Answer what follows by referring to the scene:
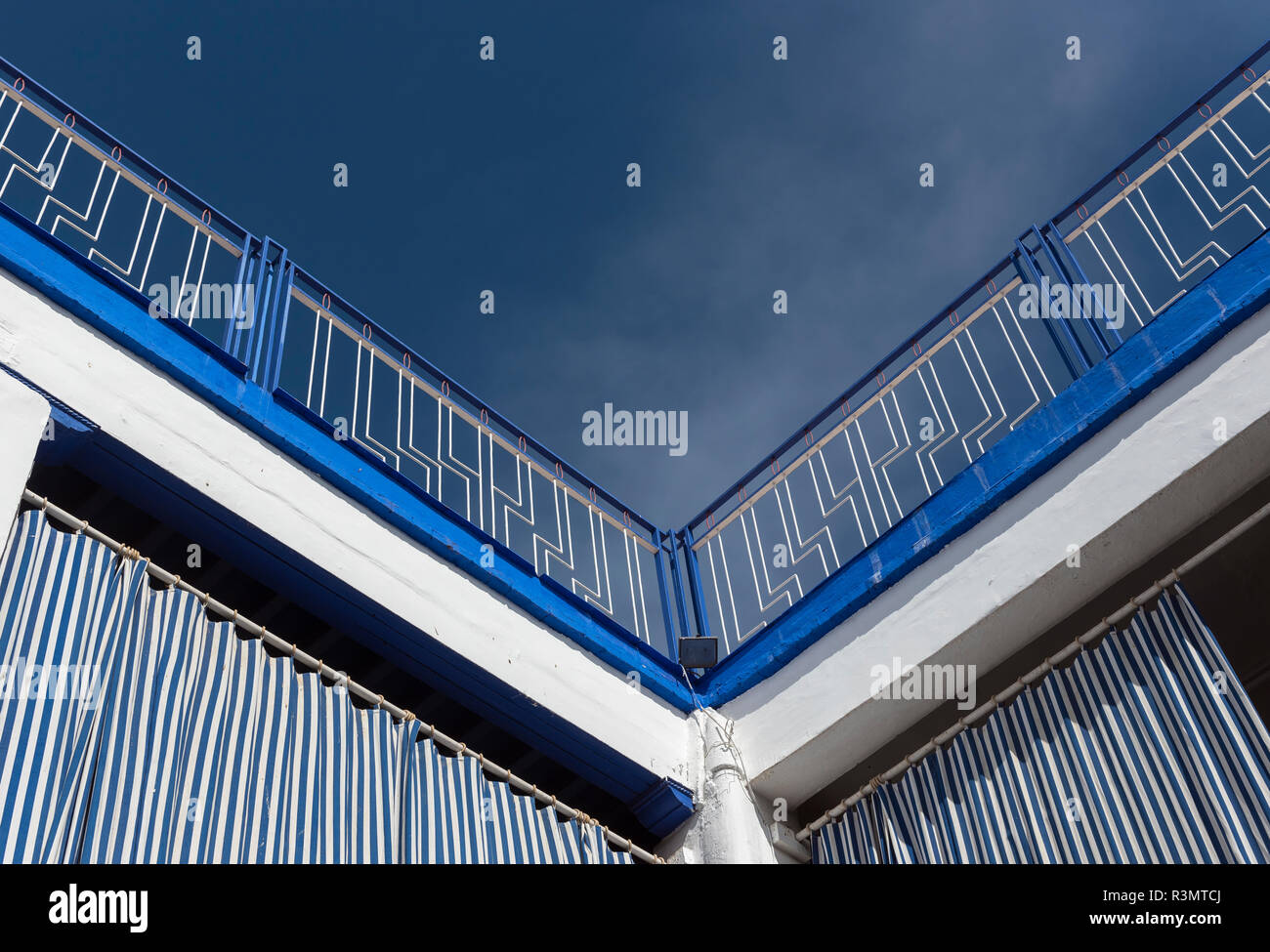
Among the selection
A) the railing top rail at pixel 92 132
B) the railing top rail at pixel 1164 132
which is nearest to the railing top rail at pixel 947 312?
the railing top rail at pixel 1164 132

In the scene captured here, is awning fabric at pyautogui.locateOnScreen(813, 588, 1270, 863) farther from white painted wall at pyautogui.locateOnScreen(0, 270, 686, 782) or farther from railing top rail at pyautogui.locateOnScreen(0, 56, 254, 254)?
railing top rail at pyautogui.locateOnScreen(0, 56, 254, 254)

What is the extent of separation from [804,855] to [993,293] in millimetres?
3785

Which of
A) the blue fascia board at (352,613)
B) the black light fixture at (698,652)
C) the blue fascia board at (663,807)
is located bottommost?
the blue fascia board at (663,807)

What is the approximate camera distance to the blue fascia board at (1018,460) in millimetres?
6945

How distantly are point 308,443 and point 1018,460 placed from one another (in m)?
4.06

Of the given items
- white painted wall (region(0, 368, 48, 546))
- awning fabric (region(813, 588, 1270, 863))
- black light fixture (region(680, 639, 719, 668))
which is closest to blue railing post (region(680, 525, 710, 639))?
black light fixture (region(680, 639, 719, 668))

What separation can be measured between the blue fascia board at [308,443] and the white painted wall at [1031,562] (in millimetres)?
934

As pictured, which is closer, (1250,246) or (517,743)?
(1250,246)

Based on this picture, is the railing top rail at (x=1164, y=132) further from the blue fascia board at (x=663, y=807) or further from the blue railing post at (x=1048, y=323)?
the blue fascia board at (x=663, y=807)

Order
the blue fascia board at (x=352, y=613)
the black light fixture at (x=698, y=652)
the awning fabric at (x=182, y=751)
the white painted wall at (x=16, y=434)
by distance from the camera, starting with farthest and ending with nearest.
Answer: the black light fixture at (x=698, y=652) < the blue fascia board at (x=352, y=613) < the white painted wall at (x=16, y=434) < the awning fabric at (x=182, y=751)

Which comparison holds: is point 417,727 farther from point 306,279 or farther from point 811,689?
point 306,279
